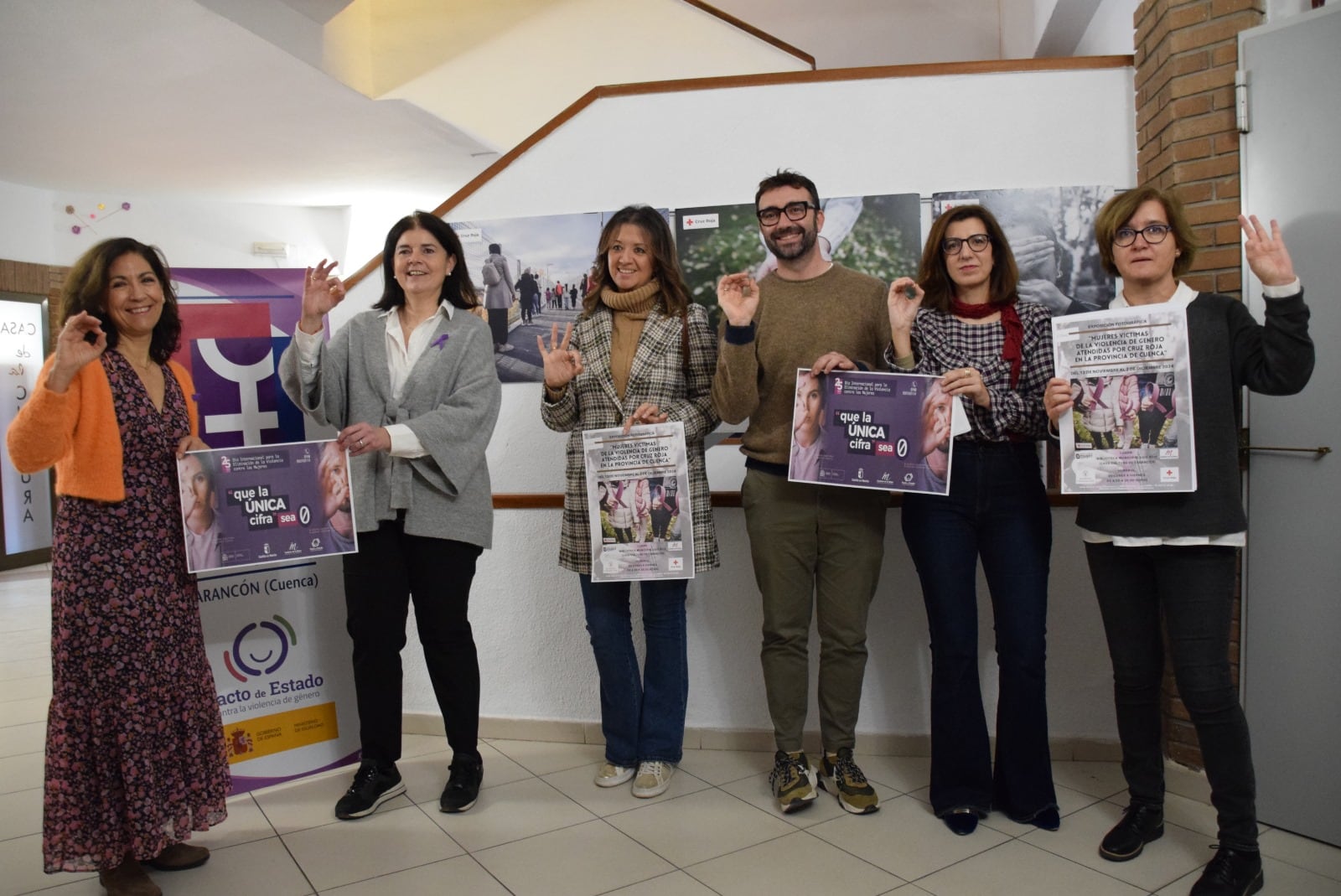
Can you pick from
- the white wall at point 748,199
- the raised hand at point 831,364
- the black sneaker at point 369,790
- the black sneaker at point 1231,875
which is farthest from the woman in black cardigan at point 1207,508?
the black sneaker at point 369,790

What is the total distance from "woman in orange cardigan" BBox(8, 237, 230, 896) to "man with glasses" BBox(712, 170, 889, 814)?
1395mm

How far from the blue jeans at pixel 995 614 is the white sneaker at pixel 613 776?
889mm

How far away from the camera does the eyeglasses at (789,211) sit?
233cm

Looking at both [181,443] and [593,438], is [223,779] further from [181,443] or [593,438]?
[593,438]

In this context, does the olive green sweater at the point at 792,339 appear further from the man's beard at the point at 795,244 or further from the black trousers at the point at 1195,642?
the black trousers at the point at 1195,642

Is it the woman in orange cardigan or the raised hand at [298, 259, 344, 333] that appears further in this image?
the raised hand at [298, 259, 344, 333]

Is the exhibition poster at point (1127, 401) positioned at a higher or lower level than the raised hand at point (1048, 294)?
lower

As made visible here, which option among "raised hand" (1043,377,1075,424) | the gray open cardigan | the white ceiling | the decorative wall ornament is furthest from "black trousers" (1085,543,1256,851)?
the decorative wall ornament

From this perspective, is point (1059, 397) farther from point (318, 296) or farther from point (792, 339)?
point (318, 296)

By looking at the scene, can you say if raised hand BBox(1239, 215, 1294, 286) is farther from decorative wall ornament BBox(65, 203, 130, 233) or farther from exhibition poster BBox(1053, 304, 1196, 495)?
decorative wall ornament BBox(65, 203, 130, 233)

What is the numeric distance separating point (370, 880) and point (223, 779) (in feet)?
1.47

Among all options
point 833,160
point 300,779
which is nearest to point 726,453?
point 833,160

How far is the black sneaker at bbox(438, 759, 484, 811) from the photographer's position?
8.25ft

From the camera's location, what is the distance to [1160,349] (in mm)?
1970
